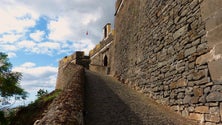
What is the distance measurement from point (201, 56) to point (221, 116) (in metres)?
1.44

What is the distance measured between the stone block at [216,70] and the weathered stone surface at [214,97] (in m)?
0.29

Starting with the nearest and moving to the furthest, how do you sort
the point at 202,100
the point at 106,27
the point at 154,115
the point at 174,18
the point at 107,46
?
the point at 202,100 < the point at 154,115 < the point at 174,18 < the point at 107,46 < the point at 106,27

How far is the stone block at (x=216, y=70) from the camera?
184 inches

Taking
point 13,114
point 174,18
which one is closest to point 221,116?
point 174,18

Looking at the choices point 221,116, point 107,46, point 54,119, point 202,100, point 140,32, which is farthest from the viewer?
point 107,46

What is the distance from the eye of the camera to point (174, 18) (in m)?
6.72

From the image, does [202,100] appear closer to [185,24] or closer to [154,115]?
[154,115]

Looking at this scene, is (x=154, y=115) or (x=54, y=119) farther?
(x=154, y=115)

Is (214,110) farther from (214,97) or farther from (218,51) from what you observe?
(218,51)

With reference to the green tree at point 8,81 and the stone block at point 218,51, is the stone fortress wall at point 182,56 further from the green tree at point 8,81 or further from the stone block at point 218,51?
the green tree at point 8,81

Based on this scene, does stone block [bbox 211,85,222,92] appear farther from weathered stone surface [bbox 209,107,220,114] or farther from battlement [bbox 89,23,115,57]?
battlement [bbox 89,23,115,57]

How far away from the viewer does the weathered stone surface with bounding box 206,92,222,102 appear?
15.1 ft

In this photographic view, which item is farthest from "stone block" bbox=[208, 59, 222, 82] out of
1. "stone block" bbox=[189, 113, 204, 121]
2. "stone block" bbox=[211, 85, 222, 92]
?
"stone block" bbox=[189, 113, 204, 121]

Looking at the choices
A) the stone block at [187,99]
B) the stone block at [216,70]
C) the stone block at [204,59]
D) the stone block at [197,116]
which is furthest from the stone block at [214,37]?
the stone block at [197,116]
